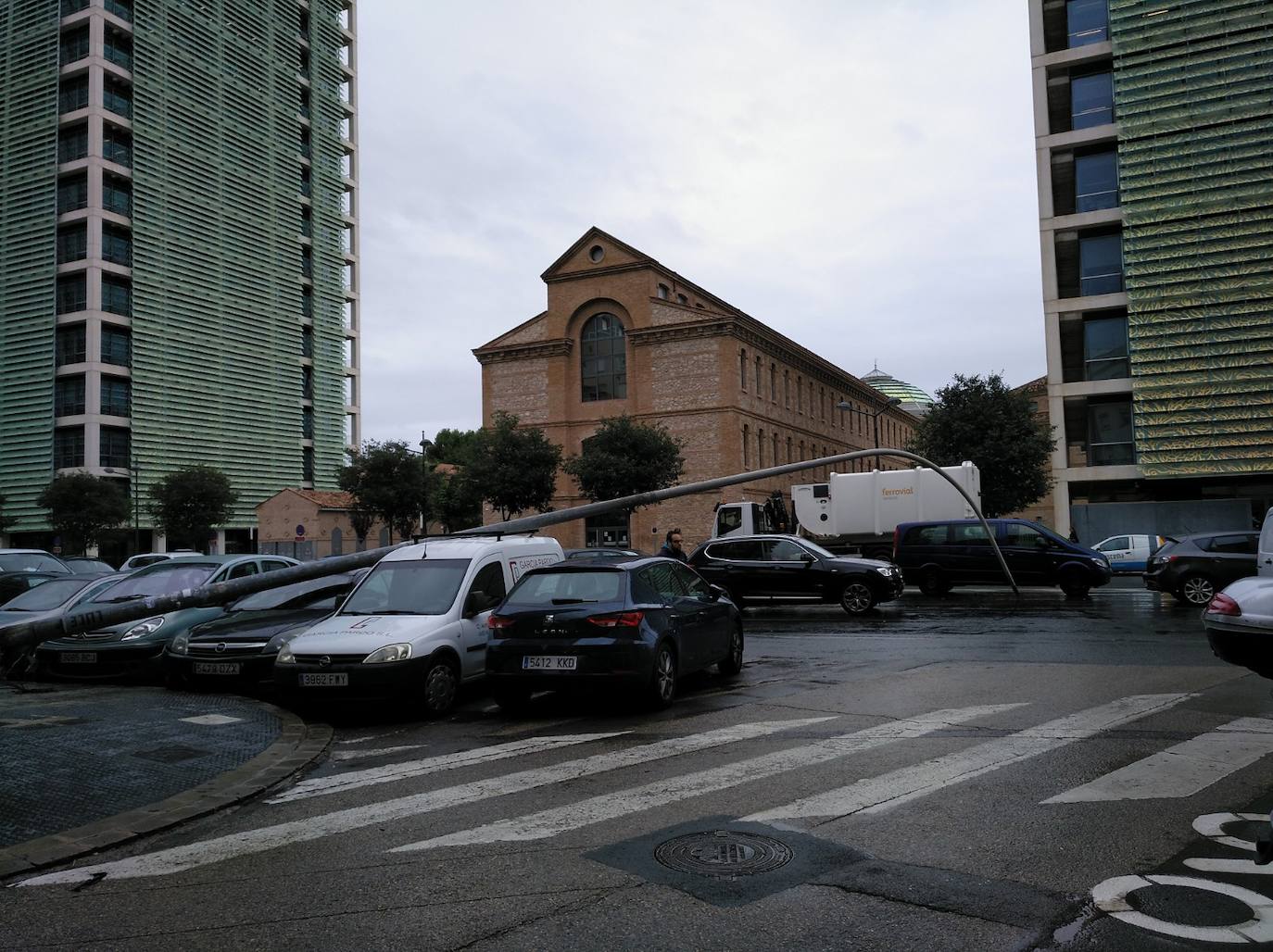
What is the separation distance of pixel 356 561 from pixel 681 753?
4315 millimetres

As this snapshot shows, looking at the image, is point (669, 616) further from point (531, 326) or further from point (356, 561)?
point (531, 326)

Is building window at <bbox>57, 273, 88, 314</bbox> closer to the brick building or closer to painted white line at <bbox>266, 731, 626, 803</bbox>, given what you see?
the brick building

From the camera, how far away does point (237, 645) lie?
11352mm

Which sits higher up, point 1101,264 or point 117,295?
point 117,295

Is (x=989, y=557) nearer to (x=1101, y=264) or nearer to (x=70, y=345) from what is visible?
(x=1101, y=264)

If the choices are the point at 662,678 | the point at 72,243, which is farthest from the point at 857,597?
the point at 72,243

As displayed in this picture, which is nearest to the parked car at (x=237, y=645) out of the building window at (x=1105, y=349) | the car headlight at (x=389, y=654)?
the car headlight at (x=389, y=654)

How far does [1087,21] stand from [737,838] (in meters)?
42.5

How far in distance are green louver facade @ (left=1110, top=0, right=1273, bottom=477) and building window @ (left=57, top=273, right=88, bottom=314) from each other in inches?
2059

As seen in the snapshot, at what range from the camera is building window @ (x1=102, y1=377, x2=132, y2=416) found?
185 ft

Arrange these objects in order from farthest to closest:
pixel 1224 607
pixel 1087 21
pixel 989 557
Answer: pixel 1087 21 < pixel 989 557 < pixel 1224 607

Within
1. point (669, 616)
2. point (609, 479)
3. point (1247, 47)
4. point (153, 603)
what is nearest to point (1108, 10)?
point (1247, 47)

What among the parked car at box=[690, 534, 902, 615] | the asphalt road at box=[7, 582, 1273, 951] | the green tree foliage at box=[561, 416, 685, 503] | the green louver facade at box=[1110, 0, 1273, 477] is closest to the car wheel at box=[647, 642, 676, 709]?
the asphalt road at box=[7, 582, 1273, 951]

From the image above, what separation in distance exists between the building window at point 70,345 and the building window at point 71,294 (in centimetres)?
105
